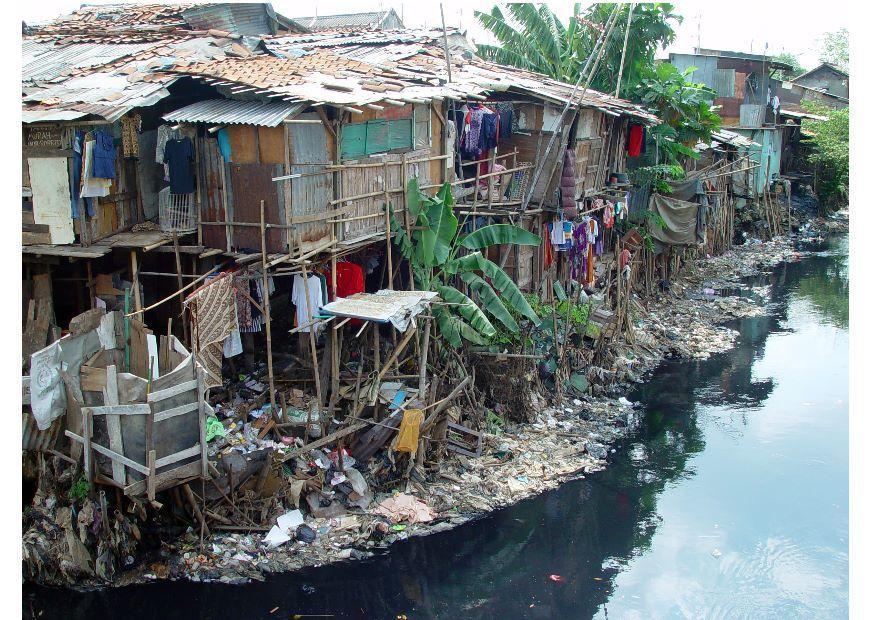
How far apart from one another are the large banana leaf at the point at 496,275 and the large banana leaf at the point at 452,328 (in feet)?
2.22

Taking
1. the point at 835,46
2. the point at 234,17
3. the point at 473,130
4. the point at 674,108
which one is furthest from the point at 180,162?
the point at 835,46

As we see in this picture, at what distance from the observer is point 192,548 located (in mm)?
9242

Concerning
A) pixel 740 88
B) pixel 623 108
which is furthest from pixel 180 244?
pixel 740 88

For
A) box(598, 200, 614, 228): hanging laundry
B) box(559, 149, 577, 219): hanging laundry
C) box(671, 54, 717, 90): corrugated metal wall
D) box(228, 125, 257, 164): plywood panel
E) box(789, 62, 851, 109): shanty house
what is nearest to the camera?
box(228, 125, 257, 164): plywood panel

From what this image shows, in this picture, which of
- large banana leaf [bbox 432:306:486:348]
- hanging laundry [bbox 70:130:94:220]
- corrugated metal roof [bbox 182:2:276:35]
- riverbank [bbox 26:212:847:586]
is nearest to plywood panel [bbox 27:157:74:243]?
hanging laundry [bbox 70:130:94:220]

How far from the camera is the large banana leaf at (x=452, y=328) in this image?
1155 cm

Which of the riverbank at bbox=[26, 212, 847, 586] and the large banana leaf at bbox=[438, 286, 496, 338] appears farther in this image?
the large banana leaf at bbox=[438, 286, 496, 338]

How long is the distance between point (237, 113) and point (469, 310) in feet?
13.3

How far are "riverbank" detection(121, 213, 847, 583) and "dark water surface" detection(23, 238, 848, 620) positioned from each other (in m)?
0.18

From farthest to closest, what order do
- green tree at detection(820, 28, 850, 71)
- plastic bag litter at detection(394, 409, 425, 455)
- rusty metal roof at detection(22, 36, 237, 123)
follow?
green tree at detection(820, 28, 850, 71), plastic bag litter at detection(394, 409, 425, 455), rusty metal roof at detection(22, 36, 237, 123)

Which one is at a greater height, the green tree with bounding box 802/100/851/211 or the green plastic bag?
the green tree with bounding box 802/100/851/211

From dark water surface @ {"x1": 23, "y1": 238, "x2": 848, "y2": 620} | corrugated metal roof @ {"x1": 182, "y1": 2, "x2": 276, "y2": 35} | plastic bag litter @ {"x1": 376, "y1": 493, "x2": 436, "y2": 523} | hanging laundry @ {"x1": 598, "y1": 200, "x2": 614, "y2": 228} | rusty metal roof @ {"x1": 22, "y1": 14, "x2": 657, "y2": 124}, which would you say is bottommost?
dark water surface @ {"x1": 23, "y1": 238, "x2": 848, "y2": 620}

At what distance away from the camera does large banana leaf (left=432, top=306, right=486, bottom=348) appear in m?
11.5

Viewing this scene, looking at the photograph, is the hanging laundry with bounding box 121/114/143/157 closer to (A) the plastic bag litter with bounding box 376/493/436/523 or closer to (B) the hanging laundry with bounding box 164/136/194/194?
(B) the hanging laundry with bounding box 164/136/194/194
